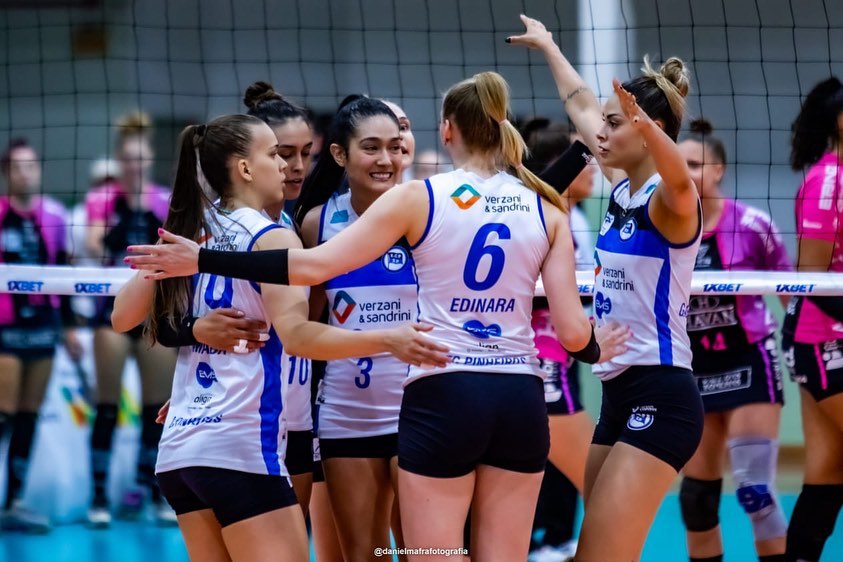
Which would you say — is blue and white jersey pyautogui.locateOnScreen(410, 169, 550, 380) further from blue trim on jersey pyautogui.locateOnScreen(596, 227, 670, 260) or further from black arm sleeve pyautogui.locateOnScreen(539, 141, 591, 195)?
black arm sleeve pyautogui.locateOnScreen(539, 141, 591, 195)

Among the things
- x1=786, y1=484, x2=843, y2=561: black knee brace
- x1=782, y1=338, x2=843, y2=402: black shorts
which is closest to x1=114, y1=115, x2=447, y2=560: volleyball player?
x1=782, y1=338, x2=843, y2=402: black shorts

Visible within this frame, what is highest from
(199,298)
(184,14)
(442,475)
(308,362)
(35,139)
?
(184,14)

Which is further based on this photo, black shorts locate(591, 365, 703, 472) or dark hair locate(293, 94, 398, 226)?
dark hair locate(293, 94, 398, 226)

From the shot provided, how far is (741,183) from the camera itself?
34.6ft

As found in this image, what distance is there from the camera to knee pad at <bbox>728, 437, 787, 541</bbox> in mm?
4691

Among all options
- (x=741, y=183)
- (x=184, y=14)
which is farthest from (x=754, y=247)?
(x=184, y=14)

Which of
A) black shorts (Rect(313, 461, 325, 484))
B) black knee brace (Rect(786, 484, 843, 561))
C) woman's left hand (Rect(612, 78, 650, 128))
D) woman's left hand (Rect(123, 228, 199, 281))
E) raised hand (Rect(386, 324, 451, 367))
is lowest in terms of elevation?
black knee brace (Rect(786, 484, 843, 561))

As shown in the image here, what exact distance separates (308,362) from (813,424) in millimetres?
2235

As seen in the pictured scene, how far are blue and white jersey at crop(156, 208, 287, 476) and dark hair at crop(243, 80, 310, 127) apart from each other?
76 cm

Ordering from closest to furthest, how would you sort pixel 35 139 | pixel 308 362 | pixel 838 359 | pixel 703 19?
pixel 308 362 → pixel 838 359 → pixel 703 19 → pixel 35 139

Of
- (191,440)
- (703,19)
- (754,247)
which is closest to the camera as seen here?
(191,440)

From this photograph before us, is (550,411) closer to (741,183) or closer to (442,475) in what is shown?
(442,475)

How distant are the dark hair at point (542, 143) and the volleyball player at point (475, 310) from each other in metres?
2.34

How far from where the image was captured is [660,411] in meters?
3.44
